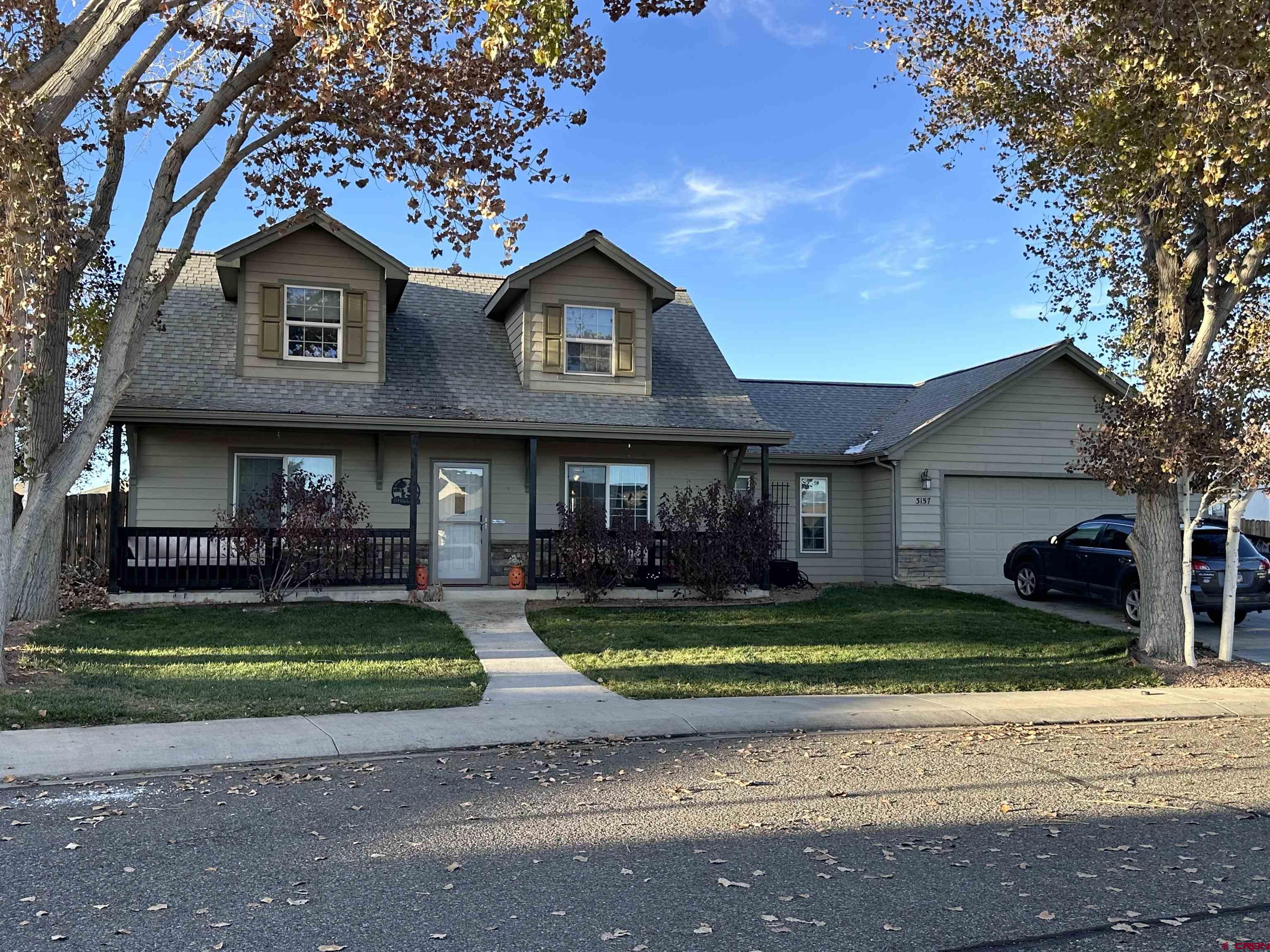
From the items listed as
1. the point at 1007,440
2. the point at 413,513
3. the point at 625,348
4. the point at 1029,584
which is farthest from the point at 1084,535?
the point at 413,513

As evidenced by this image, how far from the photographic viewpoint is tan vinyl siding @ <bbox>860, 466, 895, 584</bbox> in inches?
754

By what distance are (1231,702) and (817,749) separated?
4.91 meters

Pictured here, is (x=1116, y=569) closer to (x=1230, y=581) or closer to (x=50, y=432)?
(x=1230, y=581)

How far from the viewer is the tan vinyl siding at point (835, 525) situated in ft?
65.3

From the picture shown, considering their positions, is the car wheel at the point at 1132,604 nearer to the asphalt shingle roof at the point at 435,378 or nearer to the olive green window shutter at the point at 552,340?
the asphalt shingle roof at the point at 435,378

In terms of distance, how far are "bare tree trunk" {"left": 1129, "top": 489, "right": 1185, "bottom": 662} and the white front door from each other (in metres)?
9.69

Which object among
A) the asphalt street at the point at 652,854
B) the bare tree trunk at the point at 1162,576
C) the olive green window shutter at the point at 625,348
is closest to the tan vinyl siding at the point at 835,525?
the olive green window shutter at the point at 625,348

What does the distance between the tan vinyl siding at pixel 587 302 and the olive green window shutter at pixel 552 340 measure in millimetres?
44

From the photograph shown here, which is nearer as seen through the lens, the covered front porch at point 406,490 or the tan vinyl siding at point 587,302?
the covered front porch at point 406,490

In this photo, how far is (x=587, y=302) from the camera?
17.4m

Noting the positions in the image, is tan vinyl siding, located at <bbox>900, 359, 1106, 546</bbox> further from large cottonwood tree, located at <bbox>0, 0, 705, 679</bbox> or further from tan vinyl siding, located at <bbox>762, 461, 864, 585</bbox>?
large cottonwood tree, located at <bbox>0, 0, 705, 679</bbox>

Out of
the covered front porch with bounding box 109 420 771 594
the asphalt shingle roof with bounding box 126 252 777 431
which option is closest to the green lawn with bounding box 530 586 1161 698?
the covered front porch with bounding box 109 420 771 594

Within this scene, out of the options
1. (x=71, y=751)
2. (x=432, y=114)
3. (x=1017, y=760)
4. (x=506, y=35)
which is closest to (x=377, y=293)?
(x=432, y=114)

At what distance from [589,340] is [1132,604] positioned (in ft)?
30.5
